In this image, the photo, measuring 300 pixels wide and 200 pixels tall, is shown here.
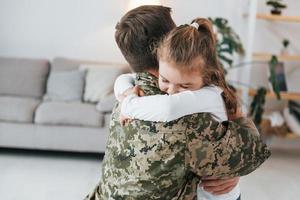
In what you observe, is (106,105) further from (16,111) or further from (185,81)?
(185,81)

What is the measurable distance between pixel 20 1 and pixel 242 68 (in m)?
2.44

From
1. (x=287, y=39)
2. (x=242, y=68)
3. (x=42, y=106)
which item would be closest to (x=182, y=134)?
(x=42, y=106)

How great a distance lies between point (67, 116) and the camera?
369 cm

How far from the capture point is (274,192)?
10.9 ft

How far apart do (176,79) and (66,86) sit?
3.31 metres

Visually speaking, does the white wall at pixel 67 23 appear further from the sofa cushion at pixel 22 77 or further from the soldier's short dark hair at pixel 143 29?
the soldier's short dark hair at pixel 143 29

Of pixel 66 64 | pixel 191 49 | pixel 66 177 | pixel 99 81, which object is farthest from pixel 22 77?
pixel 191 49

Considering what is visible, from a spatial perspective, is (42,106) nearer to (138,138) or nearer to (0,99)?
(0,99)

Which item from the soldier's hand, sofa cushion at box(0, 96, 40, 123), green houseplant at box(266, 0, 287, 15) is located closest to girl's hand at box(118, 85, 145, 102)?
the soldier's hand

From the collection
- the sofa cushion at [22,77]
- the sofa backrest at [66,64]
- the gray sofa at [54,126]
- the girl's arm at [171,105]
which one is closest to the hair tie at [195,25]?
the girl's arm at [171,105]

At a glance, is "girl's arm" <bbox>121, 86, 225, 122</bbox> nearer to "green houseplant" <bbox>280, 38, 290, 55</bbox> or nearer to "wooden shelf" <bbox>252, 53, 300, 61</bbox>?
"wooden shelf" <bbox>252, 53, 300, 61</bbox>

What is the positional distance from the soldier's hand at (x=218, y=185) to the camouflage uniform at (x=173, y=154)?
5 cm

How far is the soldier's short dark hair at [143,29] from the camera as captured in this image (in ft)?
3.24

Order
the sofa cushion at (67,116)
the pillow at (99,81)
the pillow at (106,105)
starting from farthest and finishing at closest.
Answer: the pillow at (99,81) → the pillow at (106,105) → the sofa cushion at (67,116)
